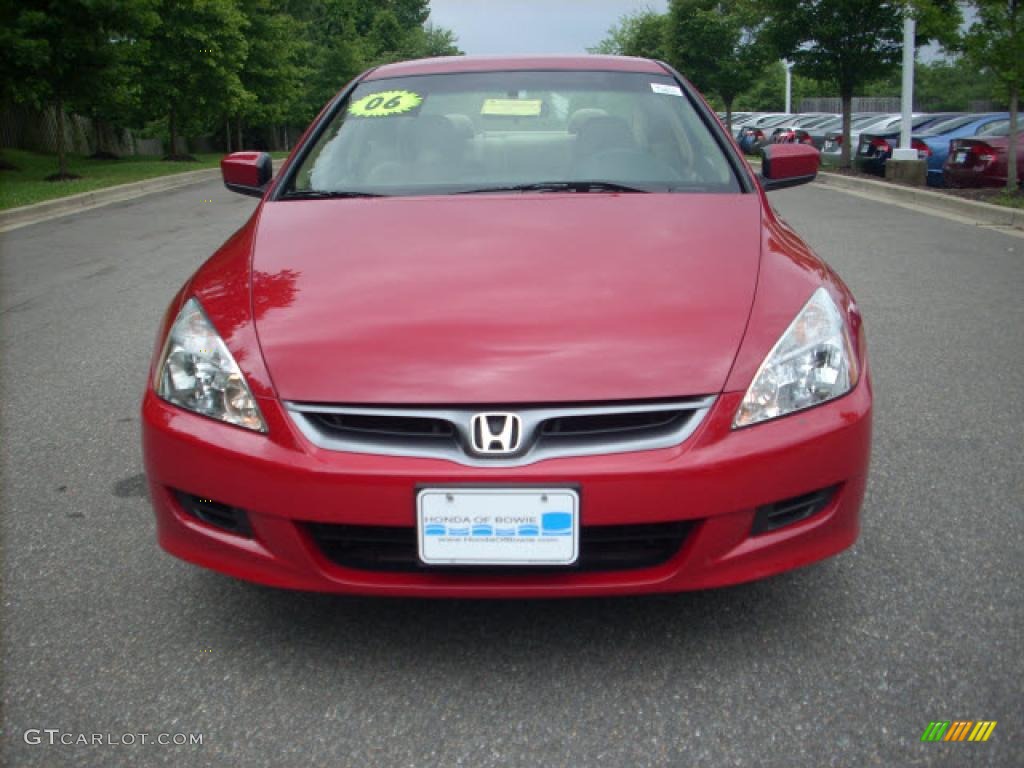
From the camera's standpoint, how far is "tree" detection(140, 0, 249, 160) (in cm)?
2661

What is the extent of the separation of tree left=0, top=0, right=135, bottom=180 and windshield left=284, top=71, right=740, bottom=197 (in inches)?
630

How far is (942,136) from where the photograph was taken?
17.2 meters

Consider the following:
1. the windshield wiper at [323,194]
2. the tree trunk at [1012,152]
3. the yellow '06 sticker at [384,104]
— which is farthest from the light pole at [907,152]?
the windshield wiper at [323,194]

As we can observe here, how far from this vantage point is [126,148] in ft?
127

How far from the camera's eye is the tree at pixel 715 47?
1403 inches

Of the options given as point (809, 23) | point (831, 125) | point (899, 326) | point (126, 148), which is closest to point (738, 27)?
point (831, 125)

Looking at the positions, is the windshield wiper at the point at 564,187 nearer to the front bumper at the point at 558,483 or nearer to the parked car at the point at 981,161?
the front bumper at the point at 558,483

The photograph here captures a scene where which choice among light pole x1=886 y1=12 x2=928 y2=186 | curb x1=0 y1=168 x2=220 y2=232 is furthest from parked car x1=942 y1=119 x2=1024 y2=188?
curb x1=0 y1=168 x2=220 y2=232

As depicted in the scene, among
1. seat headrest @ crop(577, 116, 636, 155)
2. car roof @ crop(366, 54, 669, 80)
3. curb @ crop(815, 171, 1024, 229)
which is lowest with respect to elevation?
curb @ crop(815, 171, 1024, 229)

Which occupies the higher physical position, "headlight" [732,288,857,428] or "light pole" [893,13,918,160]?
"light pole" [893,13,918,160]

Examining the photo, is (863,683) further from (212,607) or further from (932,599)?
(212,607)

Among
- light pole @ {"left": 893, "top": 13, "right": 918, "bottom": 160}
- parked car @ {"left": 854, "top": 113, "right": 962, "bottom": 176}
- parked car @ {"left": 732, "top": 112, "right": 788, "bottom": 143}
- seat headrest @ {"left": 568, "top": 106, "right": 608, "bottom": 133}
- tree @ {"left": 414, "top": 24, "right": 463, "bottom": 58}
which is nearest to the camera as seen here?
seat headrest @ {"left": 568, "top": 106, "right": 608, "bottom": 133}

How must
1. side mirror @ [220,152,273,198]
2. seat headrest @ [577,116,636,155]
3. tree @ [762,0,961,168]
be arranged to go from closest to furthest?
1. seat headrest @ [577,116,636,155]
2. side mirror @ [220,152,273,198]
3. tree @ [762,0,961,168]

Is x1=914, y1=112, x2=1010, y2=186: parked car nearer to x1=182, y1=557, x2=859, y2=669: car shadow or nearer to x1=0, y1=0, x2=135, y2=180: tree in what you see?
x1=0, y1=0, x2=135, y2=180: tree
